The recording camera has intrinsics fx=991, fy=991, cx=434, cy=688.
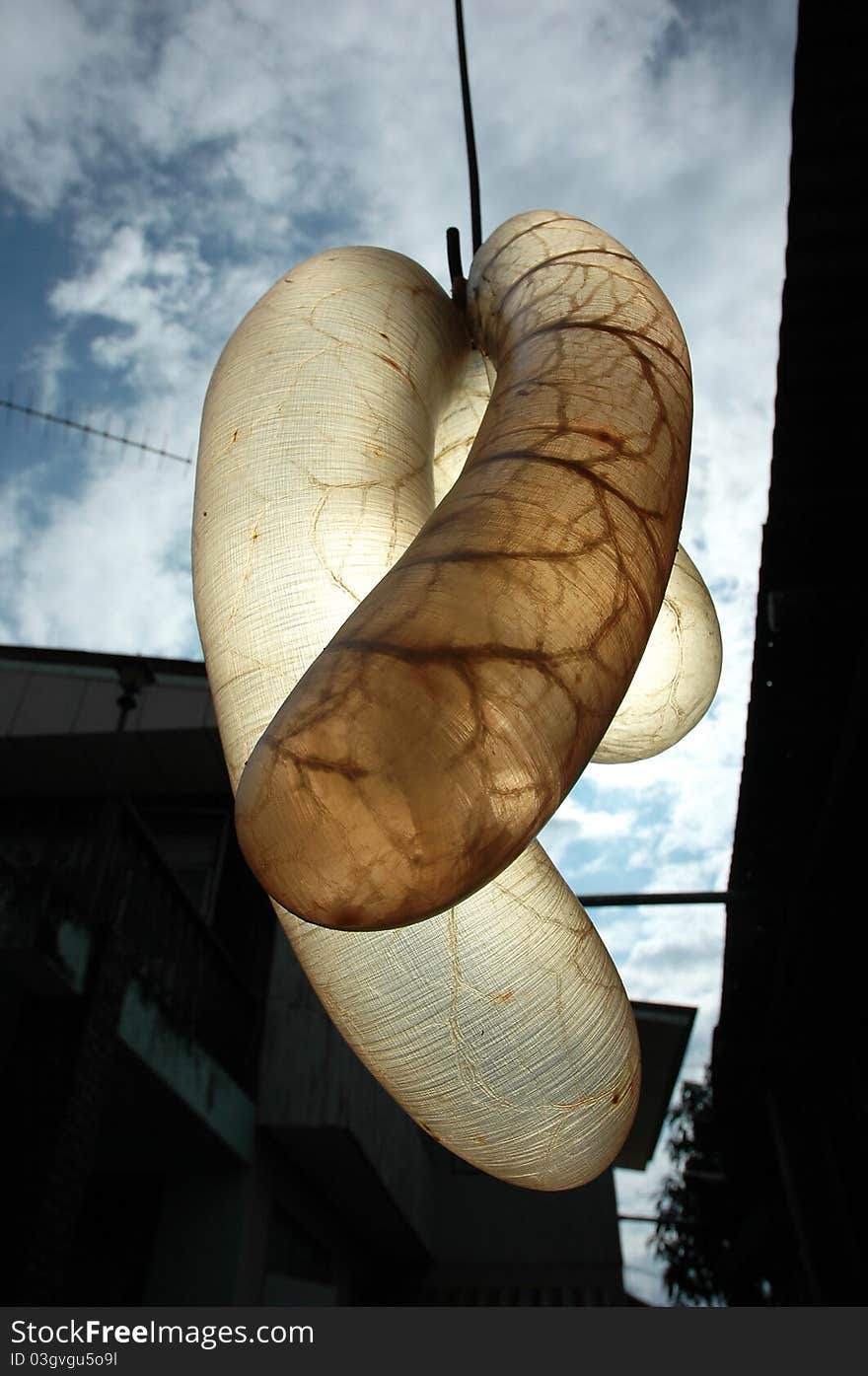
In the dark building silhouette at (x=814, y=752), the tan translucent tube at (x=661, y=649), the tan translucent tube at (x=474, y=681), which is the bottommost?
the tan translucent tube at (x=474, y=681)

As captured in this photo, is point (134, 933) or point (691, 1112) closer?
point (134, 933)

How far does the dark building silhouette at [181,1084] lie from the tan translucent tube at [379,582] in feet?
12.8

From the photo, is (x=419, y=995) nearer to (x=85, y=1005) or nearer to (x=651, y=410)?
(x=651, y=410)

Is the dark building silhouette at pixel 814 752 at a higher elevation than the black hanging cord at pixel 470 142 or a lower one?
higher

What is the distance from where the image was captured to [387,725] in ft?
1.59

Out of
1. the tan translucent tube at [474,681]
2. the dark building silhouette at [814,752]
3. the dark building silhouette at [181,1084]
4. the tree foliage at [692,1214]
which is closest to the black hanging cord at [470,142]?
the tan translucent tube at [474,681]

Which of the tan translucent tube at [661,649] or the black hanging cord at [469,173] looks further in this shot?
the black hanging cord at [469,173]

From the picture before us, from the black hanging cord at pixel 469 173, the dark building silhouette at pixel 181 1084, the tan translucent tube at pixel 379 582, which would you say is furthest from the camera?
the dark building silhouette at pixel 181 1084

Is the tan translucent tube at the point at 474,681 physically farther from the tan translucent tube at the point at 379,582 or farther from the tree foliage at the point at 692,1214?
the tree foliage at the point at 692,1214

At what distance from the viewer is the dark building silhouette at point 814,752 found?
219cm

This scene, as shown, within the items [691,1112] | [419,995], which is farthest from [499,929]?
Answer: [691,1112]

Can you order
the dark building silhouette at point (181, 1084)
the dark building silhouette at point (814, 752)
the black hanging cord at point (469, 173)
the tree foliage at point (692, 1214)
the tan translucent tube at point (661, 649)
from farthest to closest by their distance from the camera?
the tree foliage at point (692, 1214) → the dark building silhouette at point (181, 1084) → the dark building silhouette at point (814, 752) → the black hanging cord at point (469, 173) → the tan translucent tube at point (661, 649)

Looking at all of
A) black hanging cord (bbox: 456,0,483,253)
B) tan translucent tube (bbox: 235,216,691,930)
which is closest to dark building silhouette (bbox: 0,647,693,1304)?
black hanging cord (bbox: 456,0,483,253)
